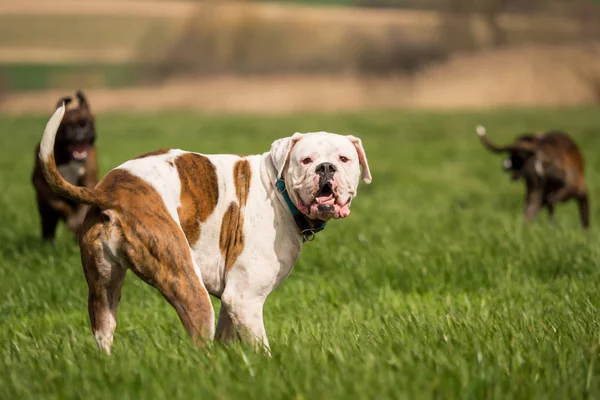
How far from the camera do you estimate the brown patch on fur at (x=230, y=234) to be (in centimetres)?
445

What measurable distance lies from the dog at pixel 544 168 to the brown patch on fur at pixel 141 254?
707cm

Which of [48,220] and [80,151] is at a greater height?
[80,151]

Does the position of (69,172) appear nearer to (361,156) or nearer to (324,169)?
(361,156)

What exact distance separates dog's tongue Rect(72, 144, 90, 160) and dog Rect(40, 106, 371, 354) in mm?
4147

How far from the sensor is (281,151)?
4551 millimetres

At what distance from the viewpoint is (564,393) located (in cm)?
333

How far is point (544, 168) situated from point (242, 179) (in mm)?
6837

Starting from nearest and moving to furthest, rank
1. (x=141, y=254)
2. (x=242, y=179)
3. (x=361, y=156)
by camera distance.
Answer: (x=141, y=254)
(x=242, y=179)
(x=361, y=156)

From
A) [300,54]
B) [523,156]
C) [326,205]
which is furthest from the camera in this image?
[300,54]

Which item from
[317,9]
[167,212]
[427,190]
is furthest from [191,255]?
[317,9]

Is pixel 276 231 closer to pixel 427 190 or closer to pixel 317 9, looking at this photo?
pixel 427 190

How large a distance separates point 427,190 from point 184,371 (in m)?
12.0

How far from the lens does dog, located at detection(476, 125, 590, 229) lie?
10438mm

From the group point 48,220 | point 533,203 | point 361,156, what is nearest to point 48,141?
point 361,156
